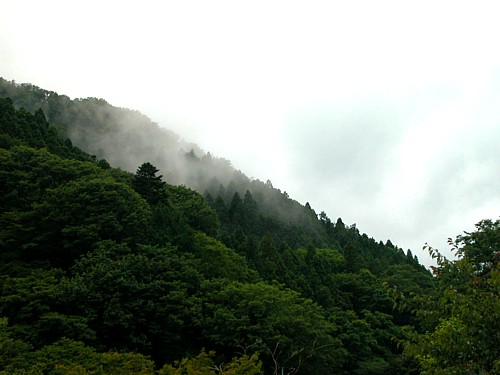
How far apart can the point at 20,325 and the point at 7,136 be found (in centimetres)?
2042

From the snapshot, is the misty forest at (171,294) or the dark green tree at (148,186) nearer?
the misty forest at (171,294)

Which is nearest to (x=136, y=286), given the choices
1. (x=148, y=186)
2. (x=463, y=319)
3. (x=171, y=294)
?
(x=171, y=294)

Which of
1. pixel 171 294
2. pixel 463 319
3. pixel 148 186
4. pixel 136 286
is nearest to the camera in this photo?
pixel 463 319

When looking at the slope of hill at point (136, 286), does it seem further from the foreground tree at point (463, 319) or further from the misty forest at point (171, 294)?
the foreground tree at point (463, 319)

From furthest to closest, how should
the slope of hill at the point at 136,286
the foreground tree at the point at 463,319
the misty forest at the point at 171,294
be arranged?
the slope of hill at the point at 136,286
the misty forest at the point at 171,294
the foreground tree at the point at 463,319

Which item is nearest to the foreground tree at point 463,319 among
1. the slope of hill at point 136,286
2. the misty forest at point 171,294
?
the misty forest at point 171,294

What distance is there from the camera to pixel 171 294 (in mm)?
27141

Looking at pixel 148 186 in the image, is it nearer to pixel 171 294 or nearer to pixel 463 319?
pixel 171 294

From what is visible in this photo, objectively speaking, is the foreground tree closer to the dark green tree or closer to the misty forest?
the misty forest

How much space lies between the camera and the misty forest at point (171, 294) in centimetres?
763

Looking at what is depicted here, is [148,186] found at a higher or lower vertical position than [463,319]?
higher

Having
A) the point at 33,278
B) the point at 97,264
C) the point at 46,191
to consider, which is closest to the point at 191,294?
the point at 97,264

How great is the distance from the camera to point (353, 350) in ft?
137

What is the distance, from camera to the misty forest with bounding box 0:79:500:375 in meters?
7.63
